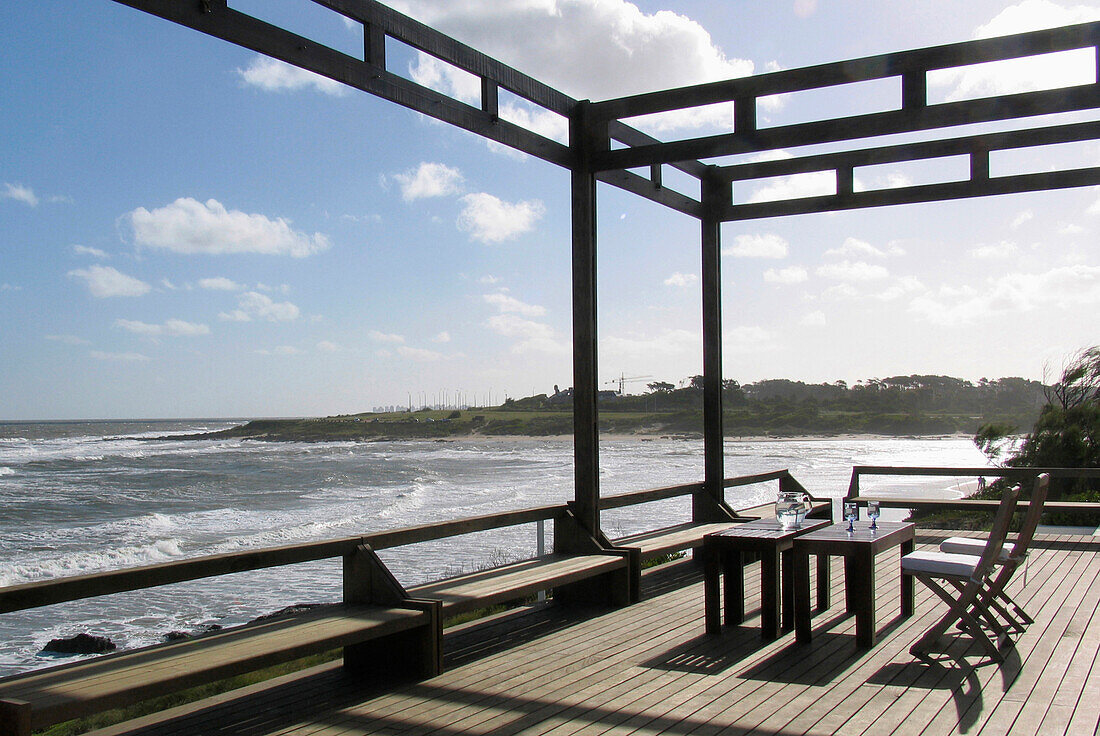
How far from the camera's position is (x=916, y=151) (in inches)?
219

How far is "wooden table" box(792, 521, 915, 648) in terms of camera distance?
412 cm

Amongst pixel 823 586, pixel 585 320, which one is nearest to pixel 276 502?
pixel 585 320

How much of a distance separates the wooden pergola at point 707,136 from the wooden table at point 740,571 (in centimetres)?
94

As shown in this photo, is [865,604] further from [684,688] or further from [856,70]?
[856,70]

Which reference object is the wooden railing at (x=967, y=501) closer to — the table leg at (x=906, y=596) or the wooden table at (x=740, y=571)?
the table leg at (x=906, y=596)

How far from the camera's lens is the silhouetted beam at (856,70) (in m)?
4.14

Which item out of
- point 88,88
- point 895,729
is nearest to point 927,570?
point 895,729

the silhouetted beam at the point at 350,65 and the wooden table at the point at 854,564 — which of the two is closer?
the silhouetted beam at the point at 350,65

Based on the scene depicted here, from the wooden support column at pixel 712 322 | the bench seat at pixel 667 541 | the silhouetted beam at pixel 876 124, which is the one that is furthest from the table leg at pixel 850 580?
the silhouetted beam at pixel 876 124

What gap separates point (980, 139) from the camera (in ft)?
18.0

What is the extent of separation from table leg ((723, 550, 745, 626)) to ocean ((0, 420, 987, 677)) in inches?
265

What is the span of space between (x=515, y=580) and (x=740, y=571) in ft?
3.66

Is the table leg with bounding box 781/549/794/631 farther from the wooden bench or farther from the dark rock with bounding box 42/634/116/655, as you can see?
the dark rock with bounding box 42/634/116/655

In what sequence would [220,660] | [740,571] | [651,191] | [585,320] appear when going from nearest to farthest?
[220,660] < [740,571] < [585,320] < [651,191]
